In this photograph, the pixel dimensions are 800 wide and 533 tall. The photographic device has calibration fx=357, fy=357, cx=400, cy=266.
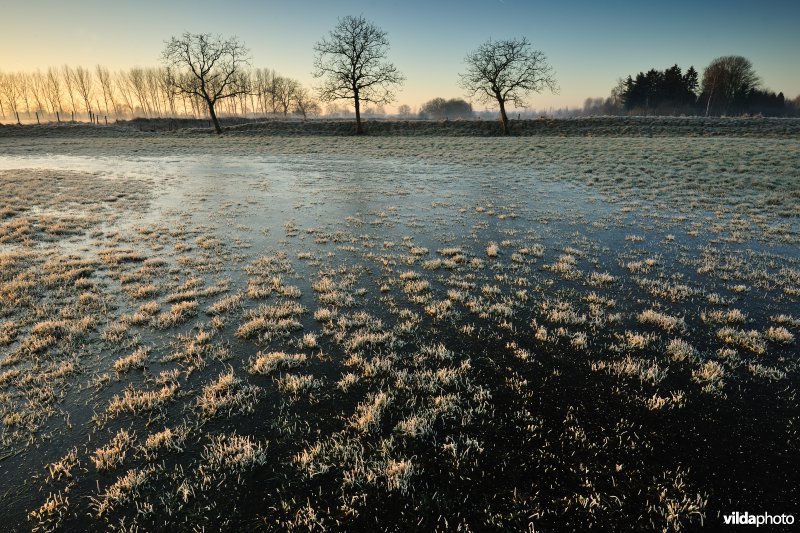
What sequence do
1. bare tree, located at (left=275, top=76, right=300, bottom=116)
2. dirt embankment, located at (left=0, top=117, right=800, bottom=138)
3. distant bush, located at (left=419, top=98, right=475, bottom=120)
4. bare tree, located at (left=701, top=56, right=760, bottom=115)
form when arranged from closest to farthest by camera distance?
1. dirt embankment, located at (left=0, top=117, right=800, bottom=138)
2. bare tree, located at (left=701, top=56, right=760, bottom=115)
3. bare tree, located at (left=275, top=76, right=300, bottom=116)
4. distant bush, located at (left=419, top=98, right=475, bottom=120)

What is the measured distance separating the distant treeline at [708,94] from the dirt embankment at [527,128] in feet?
188

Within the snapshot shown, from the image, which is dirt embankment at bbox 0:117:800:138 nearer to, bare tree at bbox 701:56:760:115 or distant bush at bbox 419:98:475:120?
bare tree at bbox 701:56:760:115

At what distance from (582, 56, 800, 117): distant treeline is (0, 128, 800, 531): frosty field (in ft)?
386

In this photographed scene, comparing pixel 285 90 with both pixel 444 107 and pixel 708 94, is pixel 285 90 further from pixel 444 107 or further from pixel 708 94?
pixel 708 94

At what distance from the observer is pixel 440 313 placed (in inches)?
350

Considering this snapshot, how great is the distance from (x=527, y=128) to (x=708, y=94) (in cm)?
8945

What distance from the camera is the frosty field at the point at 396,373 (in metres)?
4.32

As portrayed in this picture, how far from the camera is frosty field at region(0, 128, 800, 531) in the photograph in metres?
4.32

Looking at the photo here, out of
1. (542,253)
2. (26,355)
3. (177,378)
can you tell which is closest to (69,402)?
(177,378)

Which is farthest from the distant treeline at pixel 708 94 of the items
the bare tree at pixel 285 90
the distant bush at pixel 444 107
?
the bare tree at pixel 285 90

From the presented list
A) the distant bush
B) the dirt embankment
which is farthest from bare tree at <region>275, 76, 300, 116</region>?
the distant bush

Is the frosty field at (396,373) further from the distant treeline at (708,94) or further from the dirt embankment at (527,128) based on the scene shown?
the distant treeline at (708,94)

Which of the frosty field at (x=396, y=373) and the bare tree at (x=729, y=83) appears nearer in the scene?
the frosty field at (x=396, y=373)

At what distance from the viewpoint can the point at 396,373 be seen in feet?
21.5
